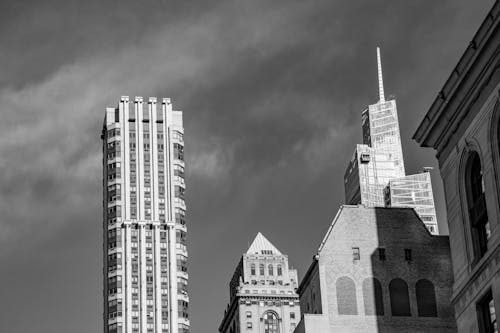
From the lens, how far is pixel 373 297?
106m

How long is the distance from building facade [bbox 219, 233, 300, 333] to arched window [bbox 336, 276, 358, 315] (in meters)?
57.8

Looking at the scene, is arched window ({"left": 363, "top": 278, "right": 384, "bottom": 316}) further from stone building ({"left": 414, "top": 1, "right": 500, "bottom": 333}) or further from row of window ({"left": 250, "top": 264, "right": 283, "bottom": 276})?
row of window ({"left": 250, "top": 264, "right": 283, "bottom": 276})

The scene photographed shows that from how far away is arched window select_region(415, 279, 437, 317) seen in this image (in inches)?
4136

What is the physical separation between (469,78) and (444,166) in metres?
6.80

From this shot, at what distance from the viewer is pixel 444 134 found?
71.4 meters

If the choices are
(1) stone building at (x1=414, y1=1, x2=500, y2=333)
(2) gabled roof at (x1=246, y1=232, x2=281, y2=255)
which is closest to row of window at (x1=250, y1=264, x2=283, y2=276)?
(2) gabled roof at (x1=246, y1=232, x2=281, y2=255)

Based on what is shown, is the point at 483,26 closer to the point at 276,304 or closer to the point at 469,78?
the point at 469,78

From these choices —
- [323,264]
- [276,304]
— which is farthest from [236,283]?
A: [323,264]

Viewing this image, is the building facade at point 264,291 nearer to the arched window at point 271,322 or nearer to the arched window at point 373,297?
the arched window at point 271,322

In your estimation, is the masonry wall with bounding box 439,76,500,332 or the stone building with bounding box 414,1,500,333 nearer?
the stone building with bounding box 414,1,500,333

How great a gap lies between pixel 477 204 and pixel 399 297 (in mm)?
38905

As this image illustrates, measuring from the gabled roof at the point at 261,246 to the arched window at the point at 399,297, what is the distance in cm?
9077

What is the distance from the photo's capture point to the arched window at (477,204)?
6656 cm

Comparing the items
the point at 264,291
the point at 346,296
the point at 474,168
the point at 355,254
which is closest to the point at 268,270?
the point at 264,291
